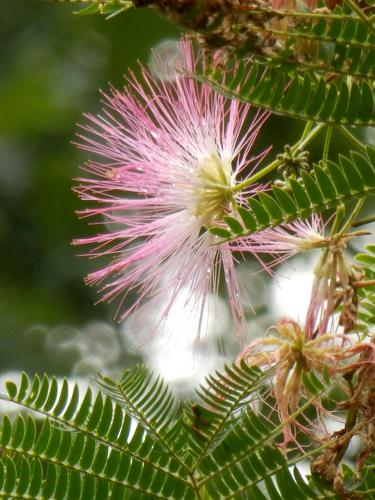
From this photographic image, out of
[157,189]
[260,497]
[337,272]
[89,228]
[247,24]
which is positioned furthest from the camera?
[89,228]

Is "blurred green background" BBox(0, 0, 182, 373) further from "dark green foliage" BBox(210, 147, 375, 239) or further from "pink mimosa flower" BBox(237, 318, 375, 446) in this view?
"dark green foliage" BBox(210, 147, 375, 239)

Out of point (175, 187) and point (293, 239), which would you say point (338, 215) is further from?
point (175, 187)

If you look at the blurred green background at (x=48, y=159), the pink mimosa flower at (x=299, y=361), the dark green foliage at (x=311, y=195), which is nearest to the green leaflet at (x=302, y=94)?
the dark green foliage at (x=311, y=195)

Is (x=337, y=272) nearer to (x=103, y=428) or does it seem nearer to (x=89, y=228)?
(x=103, y=428)

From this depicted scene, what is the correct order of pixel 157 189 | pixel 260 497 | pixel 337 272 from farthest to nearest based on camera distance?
1. pixel 157 189
2. pixel 337 272
3. pixel 260 497

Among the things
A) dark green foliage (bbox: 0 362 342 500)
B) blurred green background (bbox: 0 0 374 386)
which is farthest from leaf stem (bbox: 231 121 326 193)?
blurred green background (bbox: 0 0 374 386)

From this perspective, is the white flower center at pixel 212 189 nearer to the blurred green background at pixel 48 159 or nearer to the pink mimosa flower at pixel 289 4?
the pink mimosa flower at pixel 289 4

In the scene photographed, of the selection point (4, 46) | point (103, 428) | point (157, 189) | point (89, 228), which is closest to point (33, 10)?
point (4, 46)
